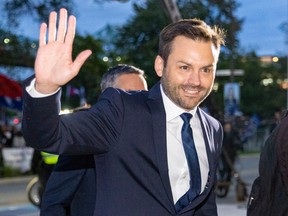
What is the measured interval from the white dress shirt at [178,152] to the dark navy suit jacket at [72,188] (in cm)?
84

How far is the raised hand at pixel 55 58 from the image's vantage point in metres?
2.25

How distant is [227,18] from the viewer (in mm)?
11859

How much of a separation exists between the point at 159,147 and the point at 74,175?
3.38 ft

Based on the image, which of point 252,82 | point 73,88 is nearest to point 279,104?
point 252,82

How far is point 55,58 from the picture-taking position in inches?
89.5

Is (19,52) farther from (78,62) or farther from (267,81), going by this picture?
(267,81)

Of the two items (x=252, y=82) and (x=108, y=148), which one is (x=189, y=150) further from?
(x=252, y=82)

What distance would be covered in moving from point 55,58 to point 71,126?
11.0 inches

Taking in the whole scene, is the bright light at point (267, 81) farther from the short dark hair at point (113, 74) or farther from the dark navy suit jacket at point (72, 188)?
the dark navy suit jacket at point (72, 188)

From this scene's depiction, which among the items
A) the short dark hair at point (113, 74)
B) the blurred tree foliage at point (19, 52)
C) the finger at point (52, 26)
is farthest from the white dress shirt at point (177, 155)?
the blurred tree foliage at point (19, 52)

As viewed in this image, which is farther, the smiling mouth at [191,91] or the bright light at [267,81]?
the bright light at [267,81]

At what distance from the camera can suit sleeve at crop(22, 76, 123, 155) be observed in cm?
227

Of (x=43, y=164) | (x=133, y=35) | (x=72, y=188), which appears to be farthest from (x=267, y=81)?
(x=72, y=188)

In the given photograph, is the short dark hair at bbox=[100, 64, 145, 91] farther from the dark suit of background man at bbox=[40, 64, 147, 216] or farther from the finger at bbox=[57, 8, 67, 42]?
the finger at bbox=[57, 8, 67, 42]
